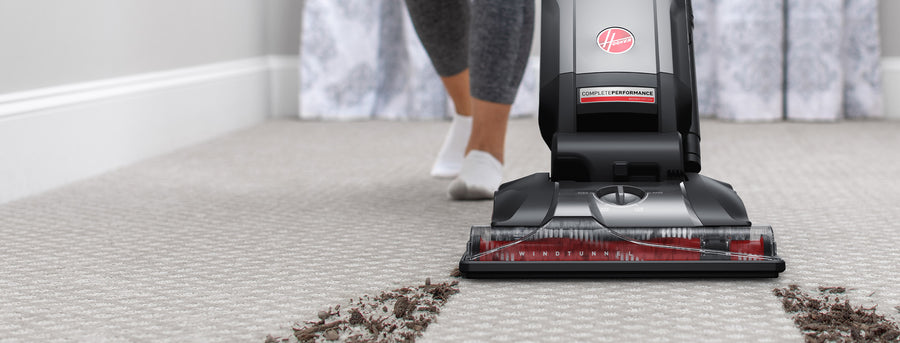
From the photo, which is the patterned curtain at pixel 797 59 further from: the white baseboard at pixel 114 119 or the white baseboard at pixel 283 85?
the white baseboard at pixel 114 119

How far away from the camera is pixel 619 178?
884mm

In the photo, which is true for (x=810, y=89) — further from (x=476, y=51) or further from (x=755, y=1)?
(x=476, y=51)

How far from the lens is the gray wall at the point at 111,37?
1409 millimetres

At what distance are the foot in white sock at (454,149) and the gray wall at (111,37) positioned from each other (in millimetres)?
635

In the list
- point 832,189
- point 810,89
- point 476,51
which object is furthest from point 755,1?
point 476,51

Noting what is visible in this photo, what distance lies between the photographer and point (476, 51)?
3.96 feet

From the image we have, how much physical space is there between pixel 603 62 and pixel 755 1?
1.51 meters

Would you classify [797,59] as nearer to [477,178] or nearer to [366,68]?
[366,68]

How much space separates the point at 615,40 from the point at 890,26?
1.69m

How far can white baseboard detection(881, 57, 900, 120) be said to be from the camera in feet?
7.70

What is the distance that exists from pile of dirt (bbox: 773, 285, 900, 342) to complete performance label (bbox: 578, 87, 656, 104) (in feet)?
0.79

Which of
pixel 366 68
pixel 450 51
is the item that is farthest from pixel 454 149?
pixel 366 68

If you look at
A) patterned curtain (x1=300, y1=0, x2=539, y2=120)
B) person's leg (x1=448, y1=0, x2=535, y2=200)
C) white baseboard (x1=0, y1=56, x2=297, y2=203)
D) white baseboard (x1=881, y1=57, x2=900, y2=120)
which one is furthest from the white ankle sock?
white baseboard (x1=881, y1=57, x2=900, y2=120)

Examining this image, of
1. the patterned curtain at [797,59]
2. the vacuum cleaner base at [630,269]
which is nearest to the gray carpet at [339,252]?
the vacuum cleaner base at [630,269]
